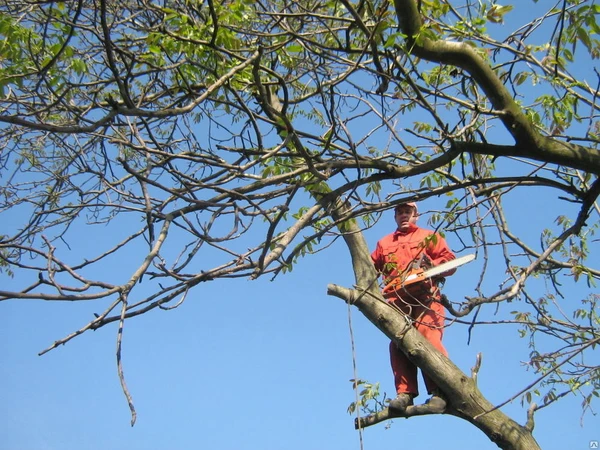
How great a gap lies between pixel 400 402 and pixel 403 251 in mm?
1186

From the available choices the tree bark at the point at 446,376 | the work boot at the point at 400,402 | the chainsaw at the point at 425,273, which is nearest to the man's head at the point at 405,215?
the tree bark at the point at 446,376

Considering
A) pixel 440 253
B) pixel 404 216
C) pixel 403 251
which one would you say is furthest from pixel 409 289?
pixel 404 216

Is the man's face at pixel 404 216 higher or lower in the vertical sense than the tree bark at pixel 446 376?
higher

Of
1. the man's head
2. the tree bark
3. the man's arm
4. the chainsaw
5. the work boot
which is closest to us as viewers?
the chainsaw

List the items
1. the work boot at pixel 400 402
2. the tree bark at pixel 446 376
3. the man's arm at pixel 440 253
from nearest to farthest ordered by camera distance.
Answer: the tree bark at pixel 446 376
the work boot at pixel 400 402
the man's arm at pixel 440 253

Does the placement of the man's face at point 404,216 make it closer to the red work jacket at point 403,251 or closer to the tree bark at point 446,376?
the red work jacket at point 403,251

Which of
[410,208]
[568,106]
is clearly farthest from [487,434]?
[568,106]

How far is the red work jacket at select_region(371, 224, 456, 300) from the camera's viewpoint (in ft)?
16.4

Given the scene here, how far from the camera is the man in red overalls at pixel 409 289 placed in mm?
4871

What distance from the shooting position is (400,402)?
4.89 meters

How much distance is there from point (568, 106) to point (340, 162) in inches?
63.9

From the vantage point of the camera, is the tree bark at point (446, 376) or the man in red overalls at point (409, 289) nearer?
the tree bark at point (446, 376)

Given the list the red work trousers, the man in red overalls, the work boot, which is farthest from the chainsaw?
the work boot

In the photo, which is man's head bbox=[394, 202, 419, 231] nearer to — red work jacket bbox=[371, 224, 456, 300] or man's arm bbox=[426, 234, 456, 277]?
red work jacket bbox=[371, 224, 456, 300]
